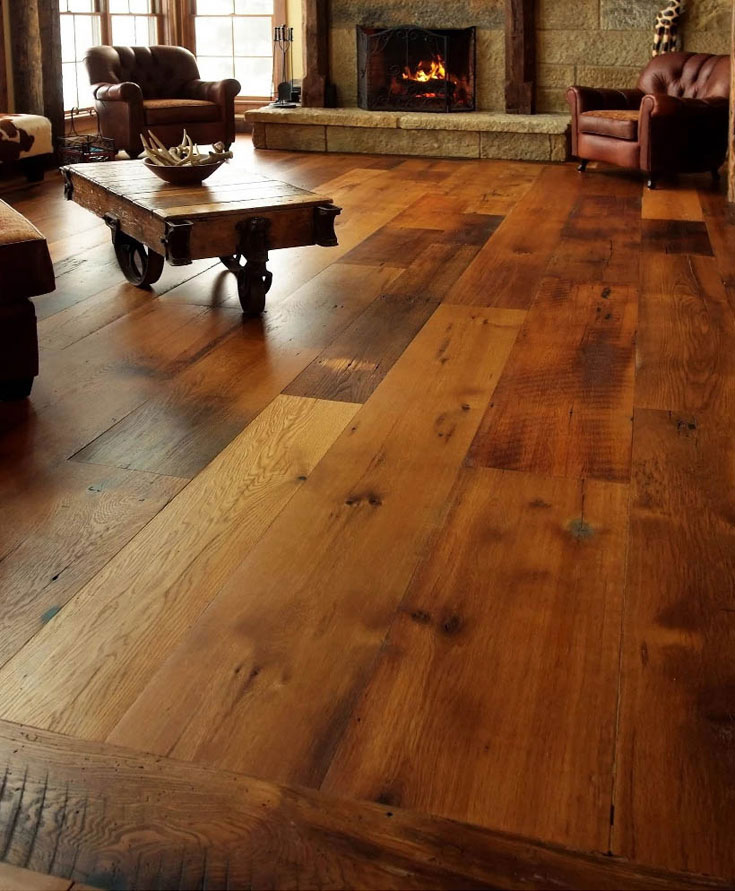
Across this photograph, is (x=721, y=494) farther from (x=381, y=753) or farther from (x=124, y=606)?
(x=124, y=606)

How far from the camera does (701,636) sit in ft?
6.22

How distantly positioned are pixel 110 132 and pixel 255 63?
2.83 meters

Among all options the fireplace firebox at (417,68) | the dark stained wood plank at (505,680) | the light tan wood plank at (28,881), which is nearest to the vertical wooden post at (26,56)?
the fireplace firebox at (417,68)

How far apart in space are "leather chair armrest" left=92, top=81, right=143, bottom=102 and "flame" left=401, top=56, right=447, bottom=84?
2353mm

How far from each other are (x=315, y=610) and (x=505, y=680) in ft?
1.31

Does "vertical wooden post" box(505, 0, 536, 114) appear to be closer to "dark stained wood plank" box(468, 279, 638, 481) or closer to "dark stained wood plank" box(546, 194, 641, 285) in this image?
"dark stained wood plank" box(546, 194, 641, 285)

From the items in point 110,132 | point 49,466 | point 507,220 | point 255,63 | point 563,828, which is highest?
point 255,63

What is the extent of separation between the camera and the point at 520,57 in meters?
8.11

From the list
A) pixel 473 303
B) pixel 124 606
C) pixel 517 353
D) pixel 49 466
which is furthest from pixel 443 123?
pixel 124 606

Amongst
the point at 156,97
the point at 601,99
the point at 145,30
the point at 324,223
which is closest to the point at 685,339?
the point at 324,223

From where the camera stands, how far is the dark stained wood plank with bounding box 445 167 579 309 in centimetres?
420

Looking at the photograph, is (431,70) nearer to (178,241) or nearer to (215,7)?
(215,7)

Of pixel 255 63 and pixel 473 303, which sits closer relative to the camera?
pixel 473 303

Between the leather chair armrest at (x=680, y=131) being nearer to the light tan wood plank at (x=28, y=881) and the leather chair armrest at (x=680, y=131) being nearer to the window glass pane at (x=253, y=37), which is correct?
the window glass pane at (x=253, y=37)
